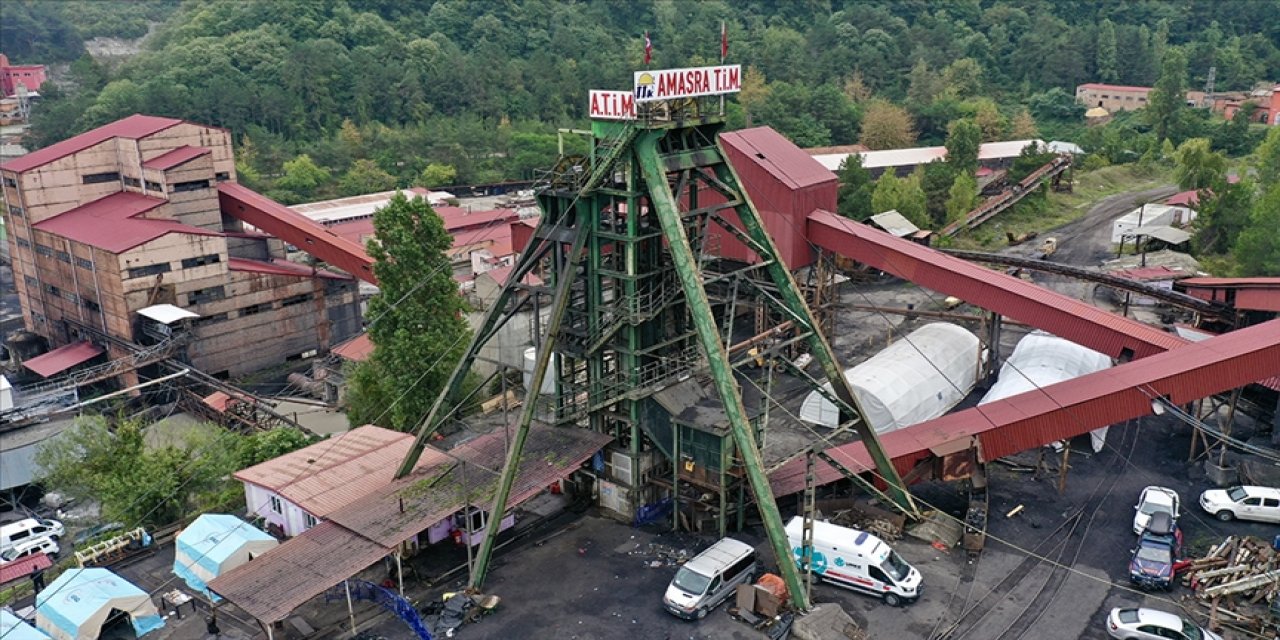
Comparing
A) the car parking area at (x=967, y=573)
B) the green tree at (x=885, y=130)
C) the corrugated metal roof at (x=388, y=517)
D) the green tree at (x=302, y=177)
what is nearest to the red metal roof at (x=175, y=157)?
the corrugated metal roof at (x=388, y=517)

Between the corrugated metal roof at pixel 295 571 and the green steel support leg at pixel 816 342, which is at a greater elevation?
the green steel support leg at pixel 816 342

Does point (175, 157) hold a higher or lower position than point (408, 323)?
higher

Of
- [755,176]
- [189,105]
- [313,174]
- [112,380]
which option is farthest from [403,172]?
[755,176]

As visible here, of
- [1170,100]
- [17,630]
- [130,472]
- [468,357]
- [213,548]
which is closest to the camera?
[17,630]

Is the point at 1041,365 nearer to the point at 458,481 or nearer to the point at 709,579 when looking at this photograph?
the point at 709,579

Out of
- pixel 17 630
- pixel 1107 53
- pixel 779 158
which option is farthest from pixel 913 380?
pixel 1107 53

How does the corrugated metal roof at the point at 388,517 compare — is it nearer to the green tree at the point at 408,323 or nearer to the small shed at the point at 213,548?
the small shed at the point at 213,548
